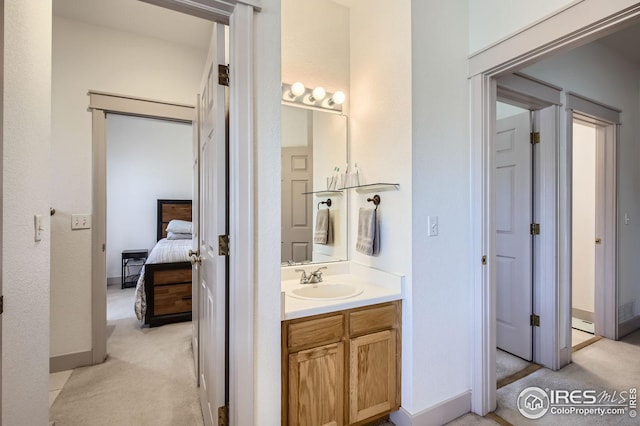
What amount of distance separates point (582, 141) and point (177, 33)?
4.53m

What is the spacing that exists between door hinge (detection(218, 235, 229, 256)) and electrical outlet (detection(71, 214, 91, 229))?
1.92 meters

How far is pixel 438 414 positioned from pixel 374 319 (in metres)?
0.72

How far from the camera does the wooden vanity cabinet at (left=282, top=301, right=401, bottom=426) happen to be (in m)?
1.43

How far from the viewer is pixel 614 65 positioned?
3002 mm

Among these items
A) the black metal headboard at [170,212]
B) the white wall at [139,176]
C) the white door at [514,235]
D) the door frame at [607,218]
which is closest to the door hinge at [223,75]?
the white door at [514,235]

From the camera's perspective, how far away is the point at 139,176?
5410 millimetres

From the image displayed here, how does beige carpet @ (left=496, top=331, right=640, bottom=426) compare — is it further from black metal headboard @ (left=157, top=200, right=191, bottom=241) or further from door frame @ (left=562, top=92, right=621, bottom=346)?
black metal headboard @ (left=157, top=200, right=191, bottom=241)

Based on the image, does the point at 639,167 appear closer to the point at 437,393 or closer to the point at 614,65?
the point at 614,65

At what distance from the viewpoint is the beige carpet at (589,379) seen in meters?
1.83

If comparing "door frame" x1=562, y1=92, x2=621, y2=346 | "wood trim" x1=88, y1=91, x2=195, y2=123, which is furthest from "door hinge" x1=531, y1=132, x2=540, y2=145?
"wood trim" x1=88, y1=91, x2=195, y2=123

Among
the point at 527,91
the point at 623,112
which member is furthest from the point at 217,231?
the point at 623,112

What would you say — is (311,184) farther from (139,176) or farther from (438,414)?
(139,176)

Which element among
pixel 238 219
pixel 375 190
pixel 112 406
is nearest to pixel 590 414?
pixel 375 190

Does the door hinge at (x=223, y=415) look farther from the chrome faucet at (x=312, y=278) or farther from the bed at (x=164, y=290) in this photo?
the bed at (x=164, y=290)
